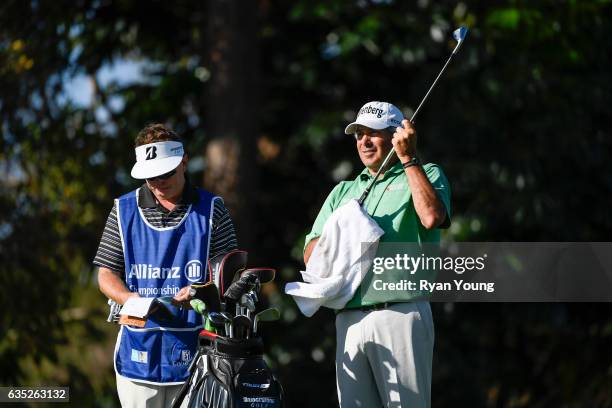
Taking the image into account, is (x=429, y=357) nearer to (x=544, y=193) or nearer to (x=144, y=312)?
(x=144, y=312)

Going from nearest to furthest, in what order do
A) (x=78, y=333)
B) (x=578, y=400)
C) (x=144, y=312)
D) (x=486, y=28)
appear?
(x=144, y=312), (x=486, y=28), (x=578, y=400), (x=78, y=333)

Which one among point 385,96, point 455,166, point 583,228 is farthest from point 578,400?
point 385,96

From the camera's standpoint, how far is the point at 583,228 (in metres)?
11.2

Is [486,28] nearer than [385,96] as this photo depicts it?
Yes

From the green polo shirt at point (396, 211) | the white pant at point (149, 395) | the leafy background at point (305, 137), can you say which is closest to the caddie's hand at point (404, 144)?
the green polo shirt at point (396, 211)

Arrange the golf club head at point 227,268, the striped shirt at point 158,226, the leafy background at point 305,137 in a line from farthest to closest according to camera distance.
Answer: the leafy background at point 305,137
the striped shirt at point 158,226
the golf club head at point 227,268

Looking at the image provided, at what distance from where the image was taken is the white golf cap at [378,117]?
4.97m

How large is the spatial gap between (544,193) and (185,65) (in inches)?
168

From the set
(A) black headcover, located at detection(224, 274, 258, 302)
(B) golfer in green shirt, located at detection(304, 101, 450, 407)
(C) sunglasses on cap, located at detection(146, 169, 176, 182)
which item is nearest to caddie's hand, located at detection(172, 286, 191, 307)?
(A) black headcover, located at detection(224, 274, 258, 302)

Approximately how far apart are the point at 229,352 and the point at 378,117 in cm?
128

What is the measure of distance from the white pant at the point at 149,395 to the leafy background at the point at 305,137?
590cm

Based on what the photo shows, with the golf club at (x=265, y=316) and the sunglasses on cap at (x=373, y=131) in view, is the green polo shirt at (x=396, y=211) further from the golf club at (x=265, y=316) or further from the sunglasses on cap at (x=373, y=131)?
the golf club at (x=265, y=316)

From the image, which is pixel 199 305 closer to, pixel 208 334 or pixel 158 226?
pixel 208 334

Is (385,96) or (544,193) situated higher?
(385,96)
